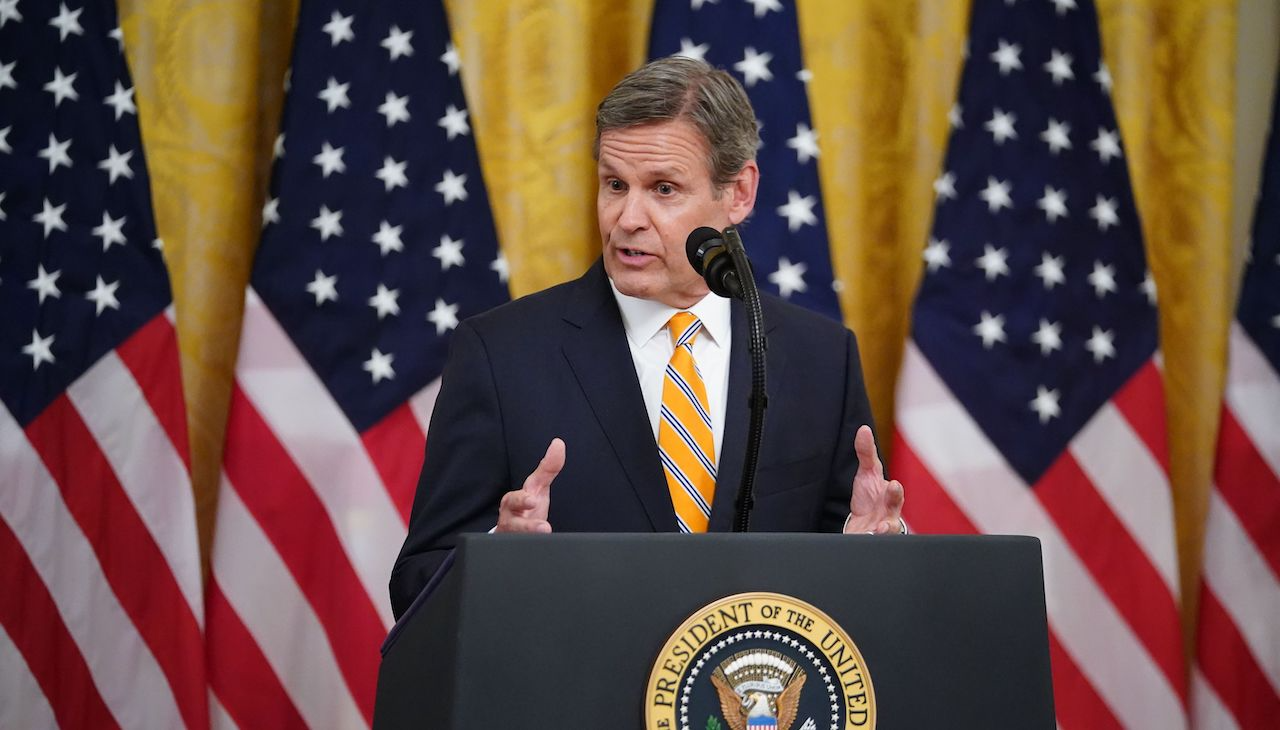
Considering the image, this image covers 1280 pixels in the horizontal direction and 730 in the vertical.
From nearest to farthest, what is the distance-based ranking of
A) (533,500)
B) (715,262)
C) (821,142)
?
(533,500) < (715,262) < (821,142)

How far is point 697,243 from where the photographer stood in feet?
5.97

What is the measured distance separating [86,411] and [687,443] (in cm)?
180

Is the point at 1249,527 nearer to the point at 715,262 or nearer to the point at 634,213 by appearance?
the point at 634,213

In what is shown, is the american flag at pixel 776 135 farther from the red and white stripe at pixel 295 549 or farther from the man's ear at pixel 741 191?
the red and white stripe at pixel 295 549

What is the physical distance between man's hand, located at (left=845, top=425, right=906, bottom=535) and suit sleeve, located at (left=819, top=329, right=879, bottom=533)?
37 cm

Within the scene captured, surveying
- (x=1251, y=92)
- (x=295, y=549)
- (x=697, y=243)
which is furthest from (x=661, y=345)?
(x=1251, y=92)

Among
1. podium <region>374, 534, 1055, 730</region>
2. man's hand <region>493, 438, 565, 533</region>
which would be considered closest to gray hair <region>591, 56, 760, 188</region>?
man's hand <region>493, 438, 565, 533</region>

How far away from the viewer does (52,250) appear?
131 inches

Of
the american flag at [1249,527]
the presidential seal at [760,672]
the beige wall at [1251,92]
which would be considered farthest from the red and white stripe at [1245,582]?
the presidential seal at [760,672]

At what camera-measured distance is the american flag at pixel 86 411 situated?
326 centimetres

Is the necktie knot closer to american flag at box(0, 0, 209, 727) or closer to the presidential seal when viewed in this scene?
the presidential seal

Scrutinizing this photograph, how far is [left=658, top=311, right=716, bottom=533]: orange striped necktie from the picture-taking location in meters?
2.20

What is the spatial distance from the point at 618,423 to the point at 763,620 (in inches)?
33.4

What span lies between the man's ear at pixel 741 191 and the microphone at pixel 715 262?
2.14 feet
